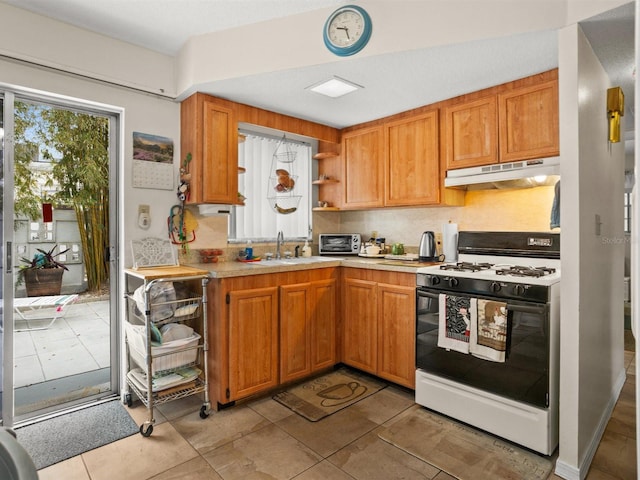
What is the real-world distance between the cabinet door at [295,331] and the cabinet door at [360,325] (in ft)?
1.22

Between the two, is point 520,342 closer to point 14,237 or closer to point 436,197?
point 436,197

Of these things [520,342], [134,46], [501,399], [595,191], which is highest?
[134,46]

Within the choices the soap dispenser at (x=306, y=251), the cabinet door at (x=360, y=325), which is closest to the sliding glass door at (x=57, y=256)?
→ the soap dispenser at (x=306, y=251)

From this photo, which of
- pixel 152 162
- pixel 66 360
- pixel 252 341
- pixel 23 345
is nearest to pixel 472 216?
pixel 252 341

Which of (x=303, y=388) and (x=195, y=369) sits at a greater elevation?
(x=195, y=369)

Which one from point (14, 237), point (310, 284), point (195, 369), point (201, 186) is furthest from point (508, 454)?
point (14, 237)

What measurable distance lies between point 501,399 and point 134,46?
134 inches

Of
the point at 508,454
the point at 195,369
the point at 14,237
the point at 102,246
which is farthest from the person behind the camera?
the point at 102,246

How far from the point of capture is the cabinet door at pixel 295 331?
9.18 feet

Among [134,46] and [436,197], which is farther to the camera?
[436,197]

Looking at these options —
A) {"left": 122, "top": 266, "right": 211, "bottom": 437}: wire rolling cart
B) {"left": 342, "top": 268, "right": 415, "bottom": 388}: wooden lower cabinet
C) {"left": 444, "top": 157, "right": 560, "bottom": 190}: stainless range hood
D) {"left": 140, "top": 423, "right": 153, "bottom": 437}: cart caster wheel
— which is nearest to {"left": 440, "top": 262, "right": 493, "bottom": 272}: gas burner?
{"left": 342, "top": 268, "right": 415, "bottom": 388}: wooden lower cabinet

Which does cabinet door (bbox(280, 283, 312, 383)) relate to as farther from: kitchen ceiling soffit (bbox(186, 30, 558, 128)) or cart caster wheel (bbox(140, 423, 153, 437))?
kitchen ceiling soffit (bbox(186, 30, 558, 128))

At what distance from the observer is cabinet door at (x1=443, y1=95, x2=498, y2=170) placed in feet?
8.65

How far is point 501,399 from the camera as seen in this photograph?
2174mm
